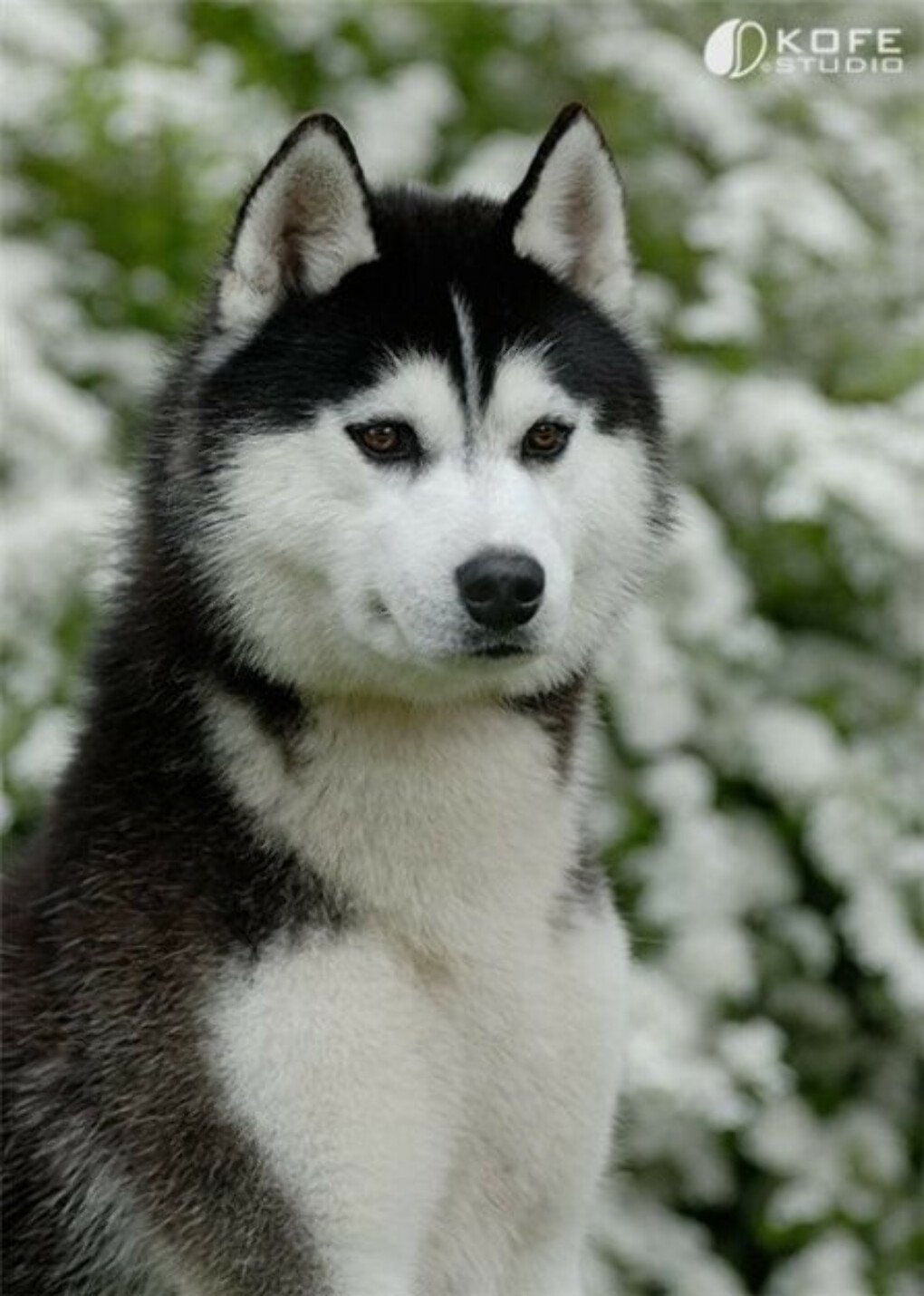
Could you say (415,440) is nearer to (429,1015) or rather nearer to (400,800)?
(400,800)

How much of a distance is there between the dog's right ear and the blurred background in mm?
2001

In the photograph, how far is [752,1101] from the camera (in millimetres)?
6203

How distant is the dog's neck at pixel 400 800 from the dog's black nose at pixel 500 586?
335 millimetres

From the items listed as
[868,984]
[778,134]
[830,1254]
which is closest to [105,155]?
[778,134]

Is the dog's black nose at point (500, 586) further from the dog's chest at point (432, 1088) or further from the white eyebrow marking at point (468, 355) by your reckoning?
the dog's chest at point (432, 1088)

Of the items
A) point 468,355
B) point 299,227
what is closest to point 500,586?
point 468,355

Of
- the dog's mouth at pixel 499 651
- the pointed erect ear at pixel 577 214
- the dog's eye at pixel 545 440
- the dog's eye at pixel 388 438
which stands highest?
the pointed erect ear at pixel 577 214

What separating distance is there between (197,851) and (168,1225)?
51cm

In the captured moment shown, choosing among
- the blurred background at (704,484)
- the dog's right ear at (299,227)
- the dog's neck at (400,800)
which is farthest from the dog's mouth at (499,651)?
the blurred background at (704,484)

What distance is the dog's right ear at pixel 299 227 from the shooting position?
3695 mm

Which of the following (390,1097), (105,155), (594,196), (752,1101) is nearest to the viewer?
(390,1097)

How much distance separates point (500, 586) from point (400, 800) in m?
0.45

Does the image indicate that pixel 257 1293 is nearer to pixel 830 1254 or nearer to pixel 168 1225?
pixel 168 1225

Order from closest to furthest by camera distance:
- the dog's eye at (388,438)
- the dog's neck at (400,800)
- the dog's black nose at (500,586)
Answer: the dog's black nose at (500,586) → the dog's eye at (388,438) → the dog's neck at (400,800)
